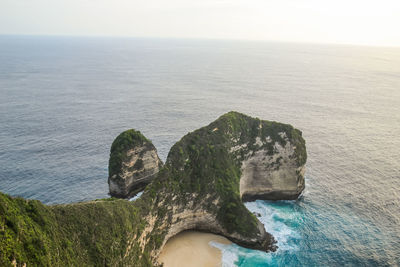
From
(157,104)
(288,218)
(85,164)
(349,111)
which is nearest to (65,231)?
(288,218)

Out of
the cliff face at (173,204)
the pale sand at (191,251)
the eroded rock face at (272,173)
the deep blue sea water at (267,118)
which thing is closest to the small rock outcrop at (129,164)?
the cliff face at (173,204)

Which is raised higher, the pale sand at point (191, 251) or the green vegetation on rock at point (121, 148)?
the green vegetation on rock at point (121, 148)

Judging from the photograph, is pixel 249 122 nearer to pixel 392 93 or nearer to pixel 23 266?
pixel 23 266

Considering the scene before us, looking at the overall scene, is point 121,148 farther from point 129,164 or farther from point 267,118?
point 267,118

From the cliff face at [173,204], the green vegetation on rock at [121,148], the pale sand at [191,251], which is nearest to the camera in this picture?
the cliff face at [173,204]

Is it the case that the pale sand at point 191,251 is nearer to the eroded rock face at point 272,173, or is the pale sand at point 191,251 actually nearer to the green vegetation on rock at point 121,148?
the eroded rock face at point 272,173

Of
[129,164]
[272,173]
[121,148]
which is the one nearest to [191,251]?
[129,164]
